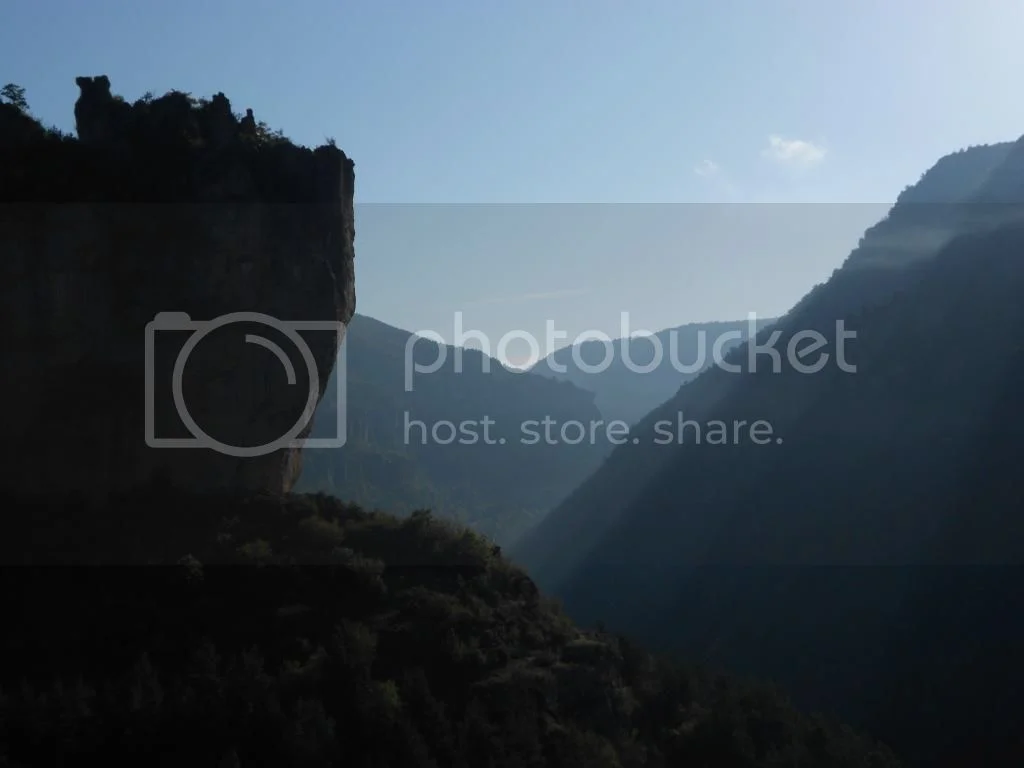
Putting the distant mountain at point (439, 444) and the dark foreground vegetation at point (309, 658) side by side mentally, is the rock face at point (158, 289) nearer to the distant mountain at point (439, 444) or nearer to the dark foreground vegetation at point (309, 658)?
the dark foreground vegetation at point (309, 658)

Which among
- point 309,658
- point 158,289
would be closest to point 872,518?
point 309,658

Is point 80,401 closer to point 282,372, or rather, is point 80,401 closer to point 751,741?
point 282,372

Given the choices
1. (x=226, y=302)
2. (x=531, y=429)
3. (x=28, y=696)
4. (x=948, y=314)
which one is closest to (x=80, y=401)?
(x=226, y=302)

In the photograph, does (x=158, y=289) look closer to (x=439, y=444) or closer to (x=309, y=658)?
(x=309, y=658)

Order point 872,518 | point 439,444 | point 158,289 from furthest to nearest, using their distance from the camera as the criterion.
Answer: point 439,444 < point 872,518 < point 158,289

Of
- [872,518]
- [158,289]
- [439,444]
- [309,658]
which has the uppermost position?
[158,289]

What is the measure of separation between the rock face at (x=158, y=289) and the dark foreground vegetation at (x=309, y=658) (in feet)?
5.96

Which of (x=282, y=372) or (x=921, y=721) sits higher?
(x=282, y=372)

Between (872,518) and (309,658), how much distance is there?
190 ft

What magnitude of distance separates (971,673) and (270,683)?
160 feet

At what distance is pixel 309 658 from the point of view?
76.9 ft

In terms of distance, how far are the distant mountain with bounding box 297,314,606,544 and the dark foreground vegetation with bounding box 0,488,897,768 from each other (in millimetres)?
102394

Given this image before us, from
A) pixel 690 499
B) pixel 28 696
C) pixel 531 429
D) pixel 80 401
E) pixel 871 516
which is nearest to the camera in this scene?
pixel 28 696

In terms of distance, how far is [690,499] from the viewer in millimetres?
94562
